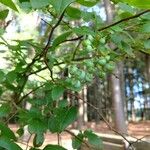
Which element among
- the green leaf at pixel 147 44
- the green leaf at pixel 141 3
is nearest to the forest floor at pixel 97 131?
the green leaf at pixel 147 44

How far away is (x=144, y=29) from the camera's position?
103cm

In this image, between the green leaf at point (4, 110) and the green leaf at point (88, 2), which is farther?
the green leaf at point (4, 110)

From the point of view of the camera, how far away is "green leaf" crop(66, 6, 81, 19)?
3.50 ft

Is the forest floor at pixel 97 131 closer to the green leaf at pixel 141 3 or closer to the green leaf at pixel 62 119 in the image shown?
the green leaf at pixel 62 119

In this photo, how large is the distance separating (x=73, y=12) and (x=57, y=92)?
0.89ft

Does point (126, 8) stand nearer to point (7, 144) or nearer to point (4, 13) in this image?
point (4, 13)

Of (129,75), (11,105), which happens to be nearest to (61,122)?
(11,105)

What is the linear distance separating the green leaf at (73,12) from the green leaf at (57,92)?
24 centimetres

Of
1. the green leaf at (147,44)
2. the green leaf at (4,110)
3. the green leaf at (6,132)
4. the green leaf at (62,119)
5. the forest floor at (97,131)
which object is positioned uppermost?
the green leaf at (147,44)

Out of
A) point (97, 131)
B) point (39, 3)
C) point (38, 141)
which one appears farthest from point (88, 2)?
point (97, 131)

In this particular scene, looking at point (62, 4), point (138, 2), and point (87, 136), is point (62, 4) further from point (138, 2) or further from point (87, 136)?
point (87, 136)

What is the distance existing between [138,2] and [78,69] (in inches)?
14.9

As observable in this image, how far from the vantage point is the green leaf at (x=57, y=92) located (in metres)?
1.18

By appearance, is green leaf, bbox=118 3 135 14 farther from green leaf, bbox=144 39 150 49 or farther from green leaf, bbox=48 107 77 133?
green leaf, bbox=48 107 77 133
